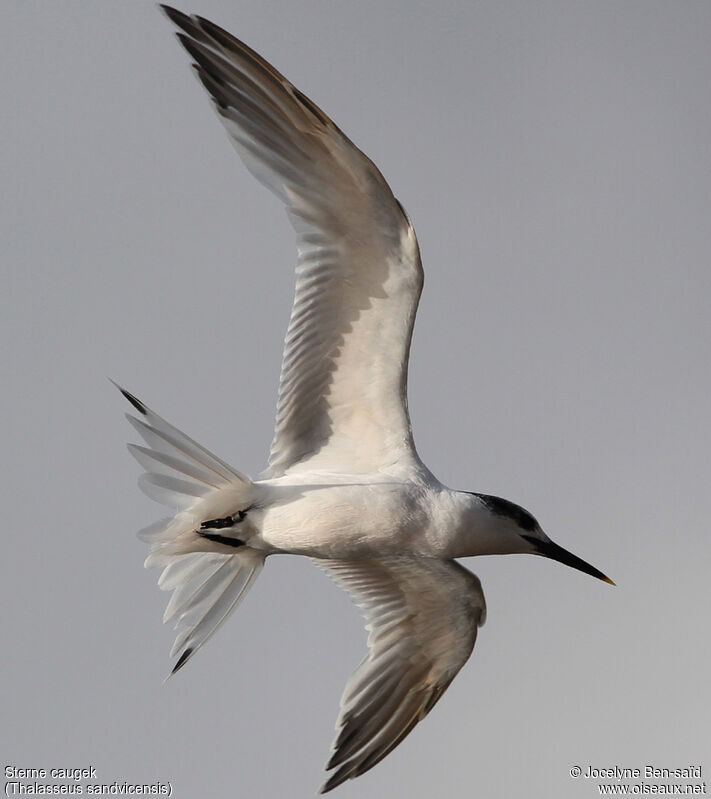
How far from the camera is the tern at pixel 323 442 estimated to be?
26.7 ft

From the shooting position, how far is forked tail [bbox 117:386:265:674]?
812 centimetres

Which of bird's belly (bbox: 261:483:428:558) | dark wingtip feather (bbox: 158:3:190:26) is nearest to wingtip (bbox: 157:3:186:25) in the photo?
dark wingtip feather (bbox: 158:3:190:26)

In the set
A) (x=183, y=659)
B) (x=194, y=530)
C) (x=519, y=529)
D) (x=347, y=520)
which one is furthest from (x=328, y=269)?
(x=183, y=659)

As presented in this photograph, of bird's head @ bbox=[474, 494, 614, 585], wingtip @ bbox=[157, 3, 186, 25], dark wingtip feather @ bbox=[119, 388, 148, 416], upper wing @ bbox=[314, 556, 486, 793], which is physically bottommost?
upper wing @ bbox=[314, 556, 486, 793]

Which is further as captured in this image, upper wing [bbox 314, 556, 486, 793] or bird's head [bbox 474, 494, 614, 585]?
upper wing [bbox 314, 556, 486, 793]

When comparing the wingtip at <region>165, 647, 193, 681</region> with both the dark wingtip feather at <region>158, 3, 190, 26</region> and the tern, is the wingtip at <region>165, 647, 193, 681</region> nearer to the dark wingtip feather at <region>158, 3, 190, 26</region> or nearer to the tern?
the tern

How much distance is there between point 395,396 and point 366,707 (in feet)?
6.91

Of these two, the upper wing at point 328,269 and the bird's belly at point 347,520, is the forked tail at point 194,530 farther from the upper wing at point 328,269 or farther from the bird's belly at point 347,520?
the upper wing at point 328,269

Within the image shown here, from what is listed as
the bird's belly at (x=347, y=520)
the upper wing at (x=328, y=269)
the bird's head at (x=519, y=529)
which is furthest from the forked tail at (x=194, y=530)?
the bird's head at (x=519, y=529)

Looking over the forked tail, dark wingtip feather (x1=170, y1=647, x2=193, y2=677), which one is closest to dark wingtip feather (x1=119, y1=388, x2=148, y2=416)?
the forked tail

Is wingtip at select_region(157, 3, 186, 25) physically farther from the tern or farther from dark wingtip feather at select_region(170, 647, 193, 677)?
dark wingtip feather at select_region(170, 647, 193, 677)

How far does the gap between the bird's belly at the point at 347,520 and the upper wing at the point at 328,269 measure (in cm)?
37

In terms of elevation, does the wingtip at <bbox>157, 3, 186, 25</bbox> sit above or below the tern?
above

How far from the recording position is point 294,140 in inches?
322
